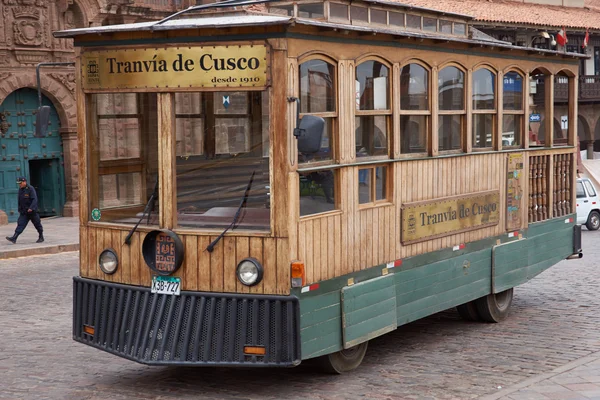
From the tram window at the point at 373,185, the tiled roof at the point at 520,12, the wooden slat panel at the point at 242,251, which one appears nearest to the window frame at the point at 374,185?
the tram window at the point at 373,185

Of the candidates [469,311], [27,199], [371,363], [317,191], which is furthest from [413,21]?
[27,199]

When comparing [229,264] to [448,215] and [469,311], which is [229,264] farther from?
[469,311]

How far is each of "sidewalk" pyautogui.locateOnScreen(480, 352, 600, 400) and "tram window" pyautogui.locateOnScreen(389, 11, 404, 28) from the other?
3.48m

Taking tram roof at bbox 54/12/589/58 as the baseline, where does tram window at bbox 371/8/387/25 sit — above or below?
above

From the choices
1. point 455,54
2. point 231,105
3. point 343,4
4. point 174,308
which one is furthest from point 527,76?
point 174,308

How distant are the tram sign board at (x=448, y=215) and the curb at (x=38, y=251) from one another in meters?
11.2

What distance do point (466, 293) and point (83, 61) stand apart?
4638 mm

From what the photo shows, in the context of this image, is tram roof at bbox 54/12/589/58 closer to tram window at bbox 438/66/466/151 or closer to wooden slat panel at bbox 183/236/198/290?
tram window at bbox 438/66/466/151

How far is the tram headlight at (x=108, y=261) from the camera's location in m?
8.91

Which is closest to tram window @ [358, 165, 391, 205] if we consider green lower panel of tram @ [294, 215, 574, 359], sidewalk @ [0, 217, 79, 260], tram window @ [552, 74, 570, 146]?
green lower panel of tram @ [294, 215, 574, 359]

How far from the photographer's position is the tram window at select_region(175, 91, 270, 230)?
27.2ft

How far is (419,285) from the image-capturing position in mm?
10102

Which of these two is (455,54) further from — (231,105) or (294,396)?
(294,396)

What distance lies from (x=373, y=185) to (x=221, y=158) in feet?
4.92
